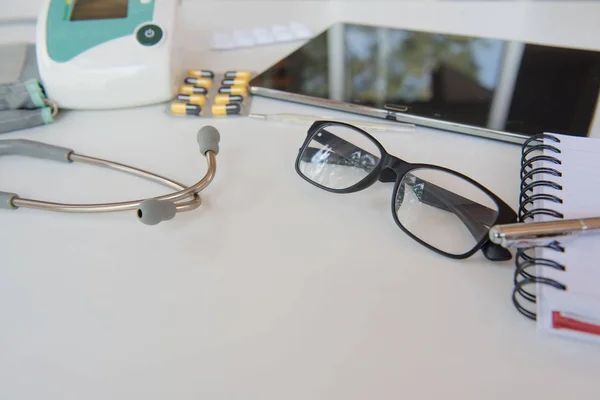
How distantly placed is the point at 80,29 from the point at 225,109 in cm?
22

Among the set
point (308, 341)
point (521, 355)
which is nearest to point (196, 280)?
point (308, 341)

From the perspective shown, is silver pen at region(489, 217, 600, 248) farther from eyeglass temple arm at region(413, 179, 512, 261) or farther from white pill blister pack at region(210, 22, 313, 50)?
white pill blister pack at region(210, 22, 313, 50)

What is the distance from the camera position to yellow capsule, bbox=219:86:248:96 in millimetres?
679

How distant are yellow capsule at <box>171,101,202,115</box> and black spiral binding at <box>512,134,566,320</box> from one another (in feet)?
1.28

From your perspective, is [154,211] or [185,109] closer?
[154,211]

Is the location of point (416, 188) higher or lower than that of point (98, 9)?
lower

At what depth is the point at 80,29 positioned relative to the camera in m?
0.65

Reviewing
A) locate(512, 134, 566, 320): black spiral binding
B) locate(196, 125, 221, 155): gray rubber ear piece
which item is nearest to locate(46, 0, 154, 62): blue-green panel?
locate(196, 125, 221, 155): gray rubber ear piece

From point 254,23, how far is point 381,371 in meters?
0.69

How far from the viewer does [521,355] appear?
0.37 metres

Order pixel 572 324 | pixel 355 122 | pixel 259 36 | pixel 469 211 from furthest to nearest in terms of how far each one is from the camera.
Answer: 1. pixel 259 36
2. pixel 355 122
3. pixel 469 211
4. pixel 572 324

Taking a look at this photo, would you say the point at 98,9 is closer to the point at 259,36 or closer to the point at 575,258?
the point at 259,36

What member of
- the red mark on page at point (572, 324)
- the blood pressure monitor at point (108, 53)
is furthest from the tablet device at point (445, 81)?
the red mark on page at point (572, 324)

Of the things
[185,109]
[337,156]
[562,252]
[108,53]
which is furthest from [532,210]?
[108,53]
